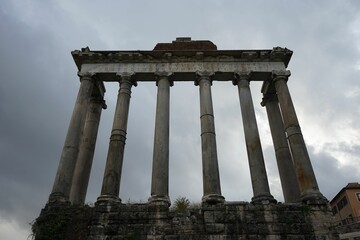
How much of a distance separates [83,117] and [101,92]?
143 inches

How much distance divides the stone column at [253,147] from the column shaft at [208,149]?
1820mm

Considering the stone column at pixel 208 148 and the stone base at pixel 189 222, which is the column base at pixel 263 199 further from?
the stone column at pixel 208 148

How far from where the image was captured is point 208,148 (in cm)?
1445

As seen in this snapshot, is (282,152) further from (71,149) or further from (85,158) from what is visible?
(71,149)

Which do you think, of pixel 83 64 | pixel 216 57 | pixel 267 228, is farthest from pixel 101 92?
pixel 267 228

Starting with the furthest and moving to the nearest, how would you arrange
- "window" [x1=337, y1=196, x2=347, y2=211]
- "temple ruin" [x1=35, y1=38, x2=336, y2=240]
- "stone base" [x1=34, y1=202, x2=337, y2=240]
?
"window" [x1=337, y1=196, x2=347, y2=211] < "temple ruin" [x1=35, y1=38, x2=336, y2=240] < "stone base" [x1=34, y1=202, x2=337, y2=240]

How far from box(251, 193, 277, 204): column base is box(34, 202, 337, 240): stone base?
37cm

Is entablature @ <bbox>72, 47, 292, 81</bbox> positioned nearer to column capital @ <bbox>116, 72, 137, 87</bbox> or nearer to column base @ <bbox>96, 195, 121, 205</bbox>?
column capital @ <bbox>116, 72, 137, 87</bbox>

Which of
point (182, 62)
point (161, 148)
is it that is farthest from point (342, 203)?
point (161, 148)

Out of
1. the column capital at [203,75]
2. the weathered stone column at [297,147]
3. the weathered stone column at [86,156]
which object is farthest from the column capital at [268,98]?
the weathered stone column at [86,156]

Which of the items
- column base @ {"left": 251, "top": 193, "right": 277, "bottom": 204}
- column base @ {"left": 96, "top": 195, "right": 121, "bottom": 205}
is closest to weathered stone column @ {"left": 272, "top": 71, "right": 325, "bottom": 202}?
column base @ {"left": 251, "top": 193, "right": 277, "bottom": 204}

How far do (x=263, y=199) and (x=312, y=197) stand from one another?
221 cm

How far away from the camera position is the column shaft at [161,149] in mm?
13211

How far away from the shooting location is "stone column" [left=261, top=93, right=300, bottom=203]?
15555 millimetres
